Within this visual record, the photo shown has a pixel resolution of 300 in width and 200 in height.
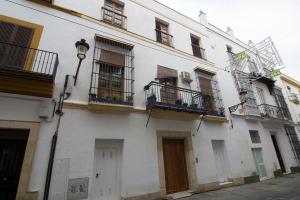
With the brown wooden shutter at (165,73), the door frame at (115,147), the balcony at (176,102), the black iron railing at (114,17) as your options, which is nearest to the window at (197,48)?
the brown wooden shutter at (165,73)

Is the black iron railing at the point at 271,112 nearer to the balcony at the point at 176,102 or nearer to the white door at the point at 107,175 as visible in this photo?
the balcony at the point at 176,102

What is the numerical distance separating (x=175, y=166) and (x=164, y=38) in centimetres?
691

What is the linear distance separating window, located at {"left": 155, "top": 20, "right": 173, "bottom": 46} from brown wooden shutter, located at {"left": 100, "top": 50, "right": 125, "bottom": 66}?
3.13 meters

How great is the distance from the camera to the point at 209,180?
7977mm

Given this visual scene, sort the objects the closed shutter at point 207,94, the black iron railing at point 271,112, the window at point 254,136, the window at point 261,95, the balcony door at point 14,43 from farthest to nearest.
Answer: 1. the window at point 261,95
2. the black iron railing at point 271,112
3. the window at point 254,136
4. the closed shutter at point 207,94
5. the balcony door at point 14,43

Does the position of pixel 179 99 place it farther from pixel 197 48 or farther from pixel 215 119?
pixel 197 48

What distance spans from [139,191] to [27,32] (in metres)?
6.68

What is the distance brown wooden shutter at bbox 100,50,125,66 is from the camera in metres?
7.29

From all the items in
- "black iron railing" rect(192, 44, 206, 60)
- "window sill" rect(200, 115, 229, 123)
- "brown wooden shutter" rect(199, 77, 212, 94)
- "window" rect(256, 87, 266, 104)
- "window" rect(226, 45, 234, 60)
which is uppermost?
"window" rect(226, 45, 234, 60)

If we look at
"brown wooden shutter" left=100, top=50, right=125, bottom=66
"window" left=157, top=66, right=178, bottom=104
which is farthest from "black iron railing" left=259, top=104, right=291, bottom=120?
"brown wooden shutter" left=100, top=50, right=125, bottom=66

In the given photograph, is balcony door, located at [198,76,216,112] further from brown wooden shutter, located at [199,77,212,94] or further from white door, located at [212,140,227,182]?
white door, located at [212,140,227,182]

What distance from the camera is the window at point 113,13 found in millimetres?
8500

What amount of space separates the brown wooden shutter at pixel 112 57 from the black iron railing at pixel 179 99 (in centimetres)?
155

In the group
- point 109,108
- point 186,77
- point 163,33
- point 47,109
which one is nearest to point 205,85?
point 186,77
